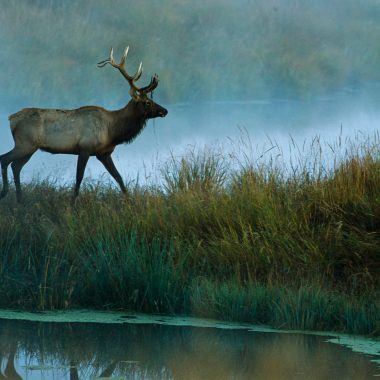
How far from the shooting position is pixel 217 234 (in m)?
9.86

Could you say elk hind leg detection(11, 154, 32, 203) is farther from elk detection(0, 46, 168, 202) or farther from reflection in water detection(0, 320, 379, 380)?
reflection in water detection(0, 320, 379, 380)

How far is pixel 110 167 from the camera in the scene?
13797 mm

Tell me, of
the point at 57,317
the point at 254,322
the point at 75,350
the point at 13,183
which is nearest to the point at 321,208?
the point at 254,322

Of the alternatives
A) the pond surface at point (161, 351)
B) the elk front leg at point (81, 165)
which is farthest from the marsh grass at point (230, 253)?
the elk front leg at point (81, 165)

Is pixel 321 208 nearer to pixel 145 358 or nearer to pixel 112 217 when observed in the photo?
pixel 112 217

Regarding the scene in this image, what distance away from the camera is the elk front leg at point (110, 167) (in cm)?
1348

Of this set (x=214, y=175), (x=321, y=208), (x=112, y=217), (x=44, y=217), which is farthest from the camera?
(x=214, y=175)

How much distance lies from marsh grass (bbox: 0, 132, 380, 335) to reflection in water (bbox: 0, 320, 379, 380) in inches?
18.7

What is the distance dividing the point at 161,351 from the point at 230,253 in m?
2.29

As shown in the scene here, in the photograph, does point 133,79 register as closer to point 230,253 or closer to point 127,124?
point 127,124

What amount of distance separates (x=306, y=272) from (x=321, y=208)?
1.03 meters

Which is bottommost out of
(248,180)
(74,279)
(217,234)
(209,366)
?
(209,366)

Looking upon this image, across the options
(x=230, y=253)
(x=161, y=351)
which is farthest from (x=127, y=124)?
(x=161, y=351)

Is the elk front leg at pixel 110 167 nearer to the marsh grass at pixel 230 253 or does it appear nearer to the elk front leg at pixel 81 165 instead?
the elk front leg at pixel 81 165
